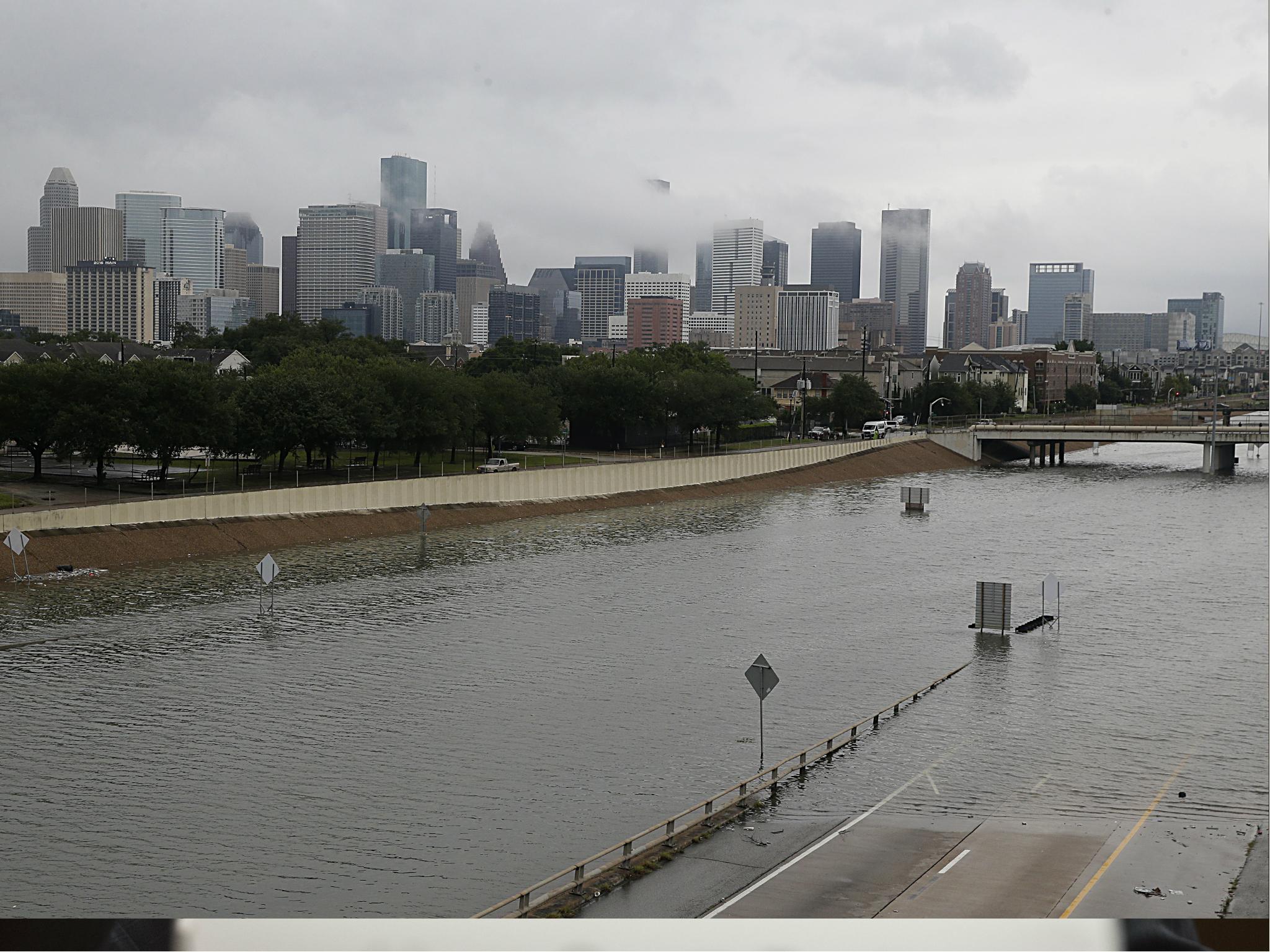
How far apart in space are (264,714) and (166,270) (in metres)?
152

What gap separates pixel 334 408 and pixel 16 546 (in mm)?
15041

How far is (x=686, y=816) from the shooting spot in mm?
13758

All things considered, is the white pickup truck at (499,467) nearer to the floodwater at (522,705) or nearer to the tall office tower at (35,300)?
the floodwater at (522,705)

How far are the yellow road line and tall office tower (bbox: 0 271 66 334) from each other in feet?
424

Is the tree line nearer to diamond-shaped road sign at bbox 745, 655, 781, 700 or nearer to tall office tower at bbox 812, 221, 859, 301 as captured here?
diamond-shaped road sign at bbox 745, 655, 781, 700

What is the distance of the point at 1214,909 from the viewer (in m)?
10.4

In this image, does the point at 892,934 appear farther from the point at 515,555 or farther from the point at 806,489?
the point at 806,489

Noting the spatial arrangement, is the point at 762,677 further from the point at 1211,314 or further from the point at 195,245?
the point at 195,245

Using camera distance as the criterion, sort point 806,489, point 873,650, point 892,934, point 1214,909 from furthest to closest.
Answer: point 806,489
point 873,650
point 1214,909
point 892,934

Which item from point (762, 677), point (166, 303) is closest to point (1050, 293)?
point (762, 677)

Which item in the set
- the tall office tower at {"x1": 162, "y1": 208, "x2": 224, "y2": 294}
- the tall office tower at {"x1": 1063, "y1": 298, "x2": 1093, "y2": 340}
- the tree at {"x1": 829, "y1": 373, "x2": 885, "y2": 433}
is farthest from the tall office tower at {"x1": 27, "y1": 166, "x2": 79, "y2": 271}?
the tall office tower at {"x1": 1063, "y1": 298, "x2": 1093, "y2": 340}

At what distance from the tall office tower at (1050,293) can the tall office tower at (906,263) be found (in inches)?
140

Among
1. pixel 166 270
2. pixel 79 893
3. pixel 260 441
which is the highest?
pixel 166 270

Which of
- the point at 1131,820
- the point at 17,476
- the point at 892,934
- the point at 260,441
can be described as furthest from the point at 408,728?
the point at 17,476
